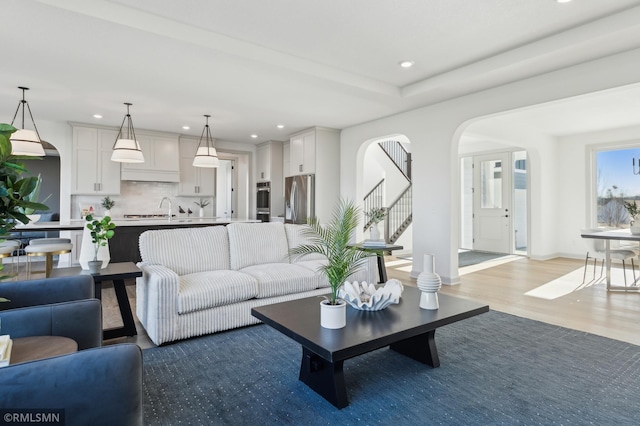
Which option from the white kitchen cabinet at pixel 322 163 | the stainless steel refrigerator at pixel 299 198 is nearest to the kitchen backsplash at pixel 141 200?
the stainless steel refrigerator at pixel 299 198

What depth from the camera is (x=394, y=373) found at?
2344 mm

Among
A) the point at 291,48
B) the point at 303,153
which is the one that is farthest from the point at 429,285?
the point at 303,153

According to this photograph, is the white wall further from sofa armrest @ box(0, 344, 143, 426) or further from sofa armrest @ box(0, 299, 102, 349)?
sofa armrest @ box(0, 344, 143, 426)

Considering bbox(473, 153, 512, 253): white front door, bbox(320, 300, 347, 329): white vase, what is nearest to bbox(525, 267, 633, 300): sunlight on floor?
bbox(473, 153, 512, 253): white front door

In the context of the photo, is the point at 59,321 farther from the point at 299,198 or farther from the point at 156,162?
the point at 156,162

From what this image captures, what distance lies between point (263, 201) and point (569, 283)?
612 cm

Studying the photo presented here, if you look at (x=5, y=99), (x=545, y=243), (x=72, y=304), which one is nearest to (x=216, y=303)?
(x=72, y=304)

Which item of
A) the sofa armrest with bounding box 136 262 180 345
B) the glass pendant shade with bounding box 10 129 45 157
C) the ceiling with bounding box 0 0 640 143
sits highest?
the ceiling with bounding box 0 0 640 143

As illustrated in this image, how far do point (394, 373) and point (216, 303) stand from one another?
1540 millimetres

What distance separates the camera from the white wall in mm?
3658

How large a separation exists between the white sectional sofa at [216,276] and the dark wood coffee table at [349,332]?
79 centimetres

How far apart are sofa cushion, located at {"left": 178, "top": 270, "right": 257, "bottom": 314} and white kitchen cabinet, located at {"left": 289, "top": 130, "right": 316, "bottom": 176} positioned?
13.2 feet

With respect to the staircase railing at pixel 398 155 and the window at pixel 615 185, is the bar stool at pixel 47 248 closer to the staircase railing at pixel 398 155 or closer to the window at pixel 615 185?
the staircase railing at pixel 398 155

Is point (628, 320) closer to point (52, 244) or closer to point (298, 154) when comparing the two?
point (298, 154)
